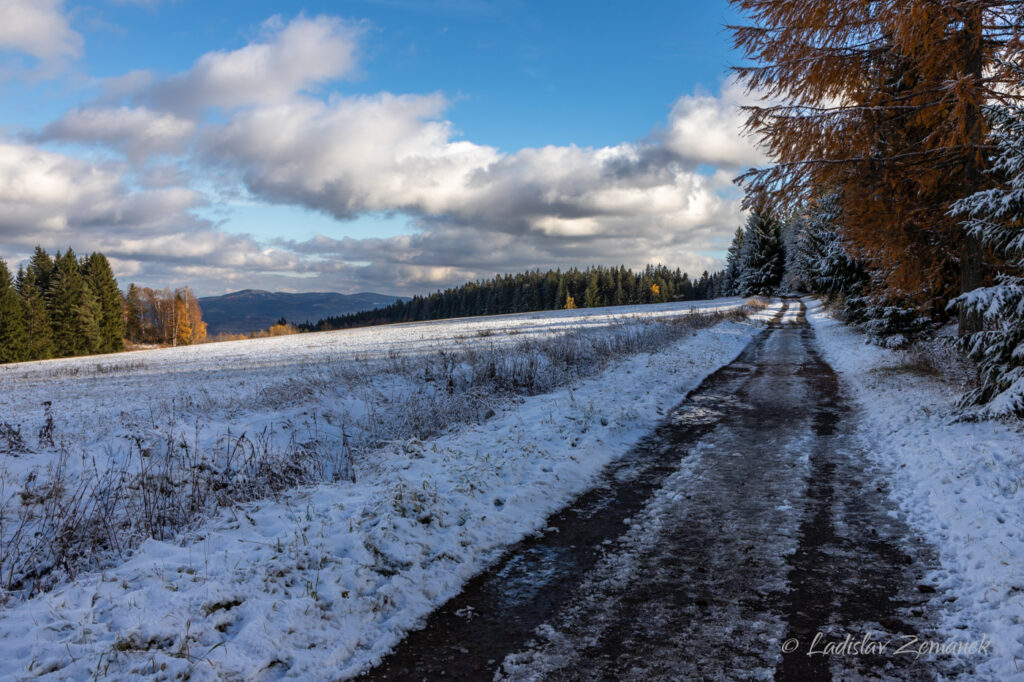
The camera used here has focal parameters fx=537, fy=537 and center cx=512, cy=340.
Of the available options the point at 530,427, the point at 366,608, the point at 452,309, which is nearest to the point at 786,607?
the point at 366,608

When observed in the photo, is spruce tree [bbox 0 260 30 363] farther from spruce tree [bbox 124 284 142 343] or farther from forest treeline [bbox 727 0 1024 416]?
forest treeline [bbox 727 0 1024 416]

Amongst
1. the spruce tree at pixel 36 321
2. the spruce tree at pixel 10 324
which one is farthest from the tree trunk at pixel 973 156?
the spruce tree at pixel 36 321

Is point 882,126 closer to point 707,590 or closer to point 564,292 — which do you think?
point 707,590

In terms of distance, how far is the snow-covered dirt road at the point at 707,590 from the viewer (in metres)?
3.33

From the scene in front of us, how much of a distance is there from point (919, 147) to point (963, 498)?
286 inches

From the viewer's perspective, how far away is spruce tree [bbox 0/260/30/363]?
49.5m

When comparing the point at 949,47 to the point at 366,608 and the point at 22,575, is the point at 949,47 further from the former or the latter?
the point at 22,575

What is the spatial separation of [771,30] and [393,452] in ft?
32.1

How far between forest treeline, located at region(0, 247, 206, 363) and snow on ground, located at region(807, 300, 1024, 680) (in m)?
66.8

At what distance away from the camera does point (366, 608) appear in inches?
158

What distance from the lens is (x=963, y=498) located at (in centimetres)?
545

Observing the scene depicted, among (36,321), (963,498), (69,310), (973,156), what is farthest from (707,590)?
(69,310)

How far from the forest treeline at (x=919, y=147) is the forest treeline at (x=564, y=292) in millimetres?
101896

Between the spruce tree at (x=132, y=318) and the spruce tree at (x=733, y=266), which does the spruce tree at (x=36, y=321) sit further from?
the spruce tree at (x=733, y=266)
